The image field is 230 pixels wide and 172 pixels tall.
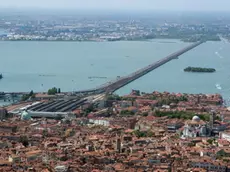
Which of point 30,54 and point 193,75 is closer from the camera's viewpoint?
point 193,75

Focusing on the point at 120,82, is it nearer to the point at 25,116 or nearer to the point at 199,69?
the point at 199,69

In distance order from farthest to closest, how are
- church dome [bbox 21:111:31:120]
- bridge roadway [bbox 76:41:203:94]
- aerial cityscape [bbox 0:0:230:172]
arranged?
bridge roadway [bbox 76:41:203:94] < church dome [bbox 21:111:31:120] < aerial cityscape [bbox 0:0:230:172]

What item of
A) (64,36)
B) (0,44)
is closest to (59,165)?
(0,44)

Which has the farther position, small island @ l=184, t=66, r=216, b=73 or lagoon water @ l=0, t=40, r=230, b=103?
small island @ l=184, t=66, r=216, b=73

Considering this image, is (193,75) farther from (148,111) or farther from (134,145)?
(134,145)

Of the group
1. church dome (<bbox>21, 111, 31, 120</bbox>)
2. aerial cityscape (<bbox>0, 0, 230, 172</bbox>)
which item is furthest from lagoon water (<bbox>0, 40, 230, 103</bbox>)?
church dome (<bbox>21, 111, 31, 120</bbox>)

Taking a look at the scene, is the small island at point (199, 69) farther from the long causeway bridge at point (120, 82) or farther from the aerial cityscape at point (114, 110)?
the long causeway bridge at point (120, 82)

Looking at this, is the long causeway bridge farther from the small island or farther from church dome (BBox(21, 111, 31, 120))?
church dome (BBox(21, 111, 31, 120))
